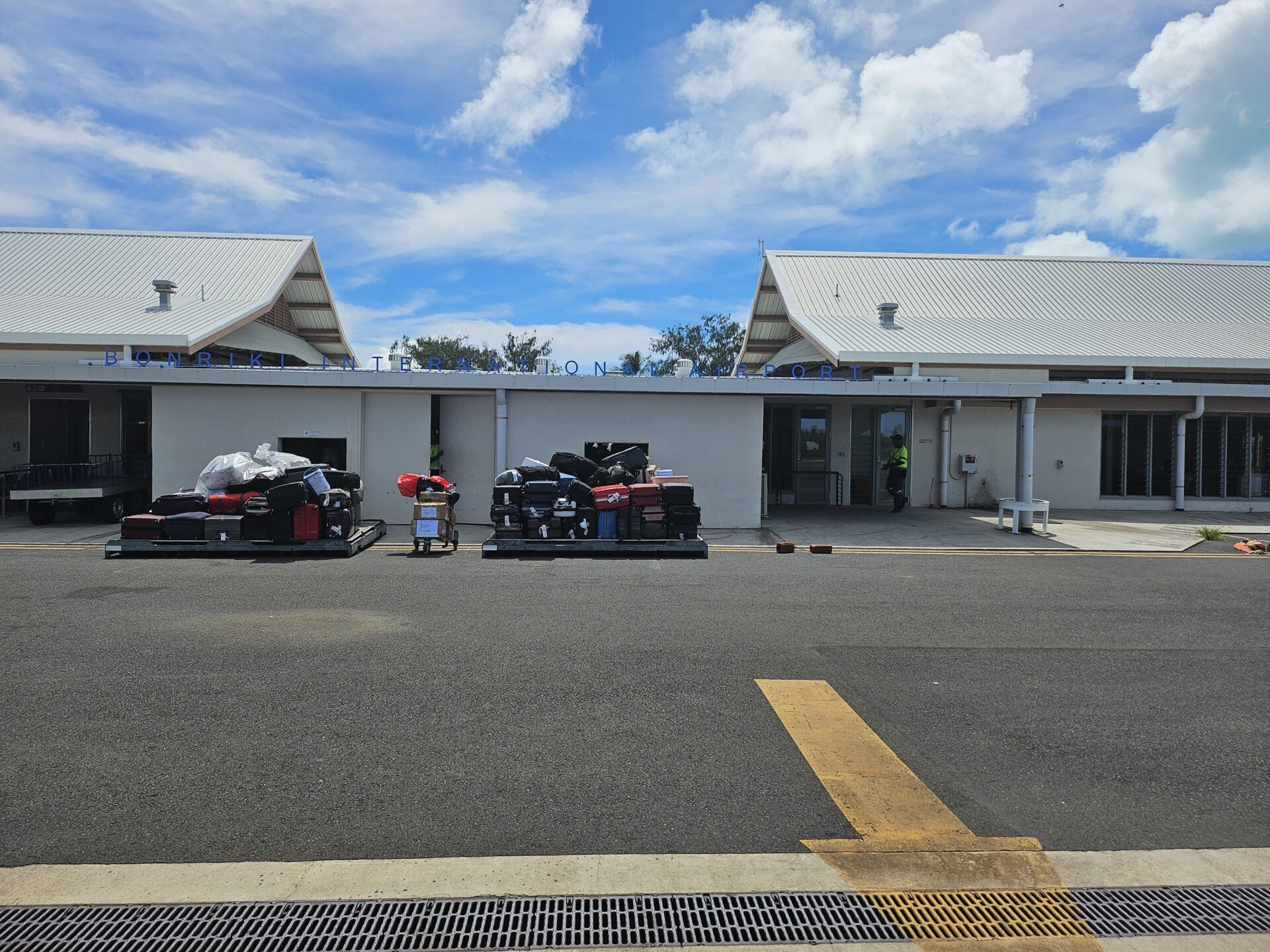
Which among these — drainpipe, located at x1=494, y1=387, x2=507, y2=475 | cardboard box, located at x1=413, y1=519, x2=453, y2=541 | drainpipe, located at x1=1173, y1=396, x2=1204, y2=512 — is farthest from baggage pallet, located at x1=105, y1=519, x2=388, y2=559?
drainpipe, located at x1=1173, y1=396, x2=1204, y2=512

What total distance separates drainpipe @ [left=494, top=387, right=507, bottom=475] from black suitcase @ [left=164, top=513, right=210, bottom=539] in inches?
208

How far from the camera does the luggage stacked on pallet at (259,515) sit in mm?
12047

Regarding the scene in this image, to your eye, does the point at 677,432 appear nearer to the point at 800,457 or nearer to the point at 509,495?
the point at 509,495

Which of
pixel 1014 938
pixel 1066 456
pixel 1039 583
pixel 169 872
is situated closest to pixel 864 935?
pixel 1014 938

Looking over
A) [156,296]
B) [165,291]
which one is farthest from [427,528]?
[156,296]

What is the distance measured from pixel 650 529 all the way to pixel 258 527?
5909 mm

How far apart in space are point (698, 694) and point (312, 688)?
104 inches

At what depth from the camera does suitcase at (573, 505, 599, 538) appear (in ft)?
41.6

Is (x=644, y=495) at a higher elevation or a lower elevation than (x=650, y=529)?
higher

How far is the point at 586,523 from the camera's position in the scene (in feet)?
41.7

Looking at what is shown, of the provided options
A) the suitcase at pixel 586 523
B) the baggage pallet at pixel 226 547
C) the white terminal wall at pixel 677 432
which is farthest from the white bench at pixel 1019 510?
the baggage pallet at pixel 226 547

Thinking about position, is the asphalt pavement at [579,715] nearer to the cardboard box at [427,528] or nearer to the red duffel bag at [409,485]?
the cardboard box at [427,528]

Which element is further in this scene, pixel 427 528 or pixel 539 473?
pixel 539 473

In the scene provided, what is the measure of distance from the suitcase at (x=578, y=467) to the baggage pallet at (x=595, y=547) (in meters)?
1.43
